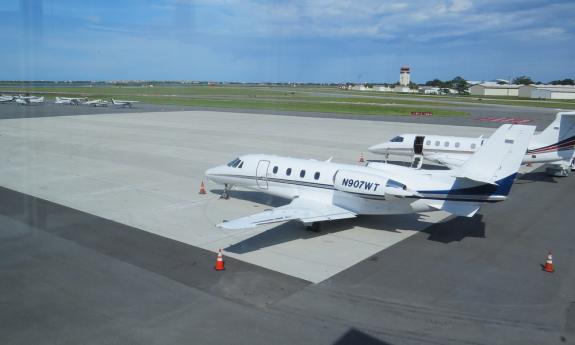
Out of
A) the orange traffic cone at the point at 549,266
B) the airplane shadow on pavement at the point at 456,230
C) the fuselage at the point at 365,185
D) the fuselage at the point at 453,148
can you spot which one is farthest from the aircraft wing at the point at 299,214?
the fuselage at the point at 453,148

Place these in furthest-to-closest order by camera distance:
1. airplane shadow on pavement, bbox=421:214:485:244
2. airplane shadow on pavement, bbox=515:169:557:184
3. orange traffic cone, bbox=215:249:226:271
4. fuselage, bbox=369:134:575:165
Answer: airplane shadow on pavement, bbox=515:169:557:184, fuselage, bbox=369:134:575:165, airplane shadow on pavement, bbox=421:214:485:244, orange traffic cone, bbox=215:249:226:271

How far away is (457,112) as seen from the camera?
226 ft

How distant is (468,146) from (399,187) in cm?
1390

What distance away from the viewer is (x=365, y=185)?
14266mm

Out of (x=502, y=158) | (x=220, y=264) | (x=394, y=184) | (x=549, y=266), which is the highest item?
(x=502, y=158)

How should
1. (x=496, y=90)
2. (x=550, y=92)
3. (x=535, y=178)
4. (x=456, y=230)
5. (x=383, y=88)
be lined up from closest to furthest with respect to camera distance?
(x=456, y=230) → (x=535, y=178) → (x=550, y=92) → (x=496, y=90) → (x=383, y=88)

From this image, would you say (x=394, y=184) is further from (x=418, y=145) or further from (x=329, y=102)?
(x=329, y=102)

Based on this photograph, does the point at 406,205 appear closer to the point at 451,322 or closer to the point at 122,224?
the point at 451,322

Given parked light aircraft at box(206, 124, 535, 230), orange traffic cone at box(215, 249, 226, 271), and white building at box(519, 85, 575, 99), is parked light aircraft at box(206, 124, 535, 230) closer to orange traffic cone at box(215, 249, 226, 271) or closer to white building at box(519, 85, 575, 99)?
orange traffic cone at box(215, 249, 226, 271)

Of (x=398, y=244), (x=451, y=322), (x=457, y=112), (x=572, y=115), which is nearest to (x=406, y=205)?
(x=398, y=244)

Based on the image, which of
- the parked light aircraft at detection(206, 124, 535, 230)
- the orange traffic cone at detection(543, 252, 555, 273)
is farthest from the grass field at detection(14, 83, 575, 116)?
the orange traffic cone at detection(543, 252, 555, 273)

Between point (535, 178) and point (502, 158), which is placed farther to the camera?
point (535, 178)

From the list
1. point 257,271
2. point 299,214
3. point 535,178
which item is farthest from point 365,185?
point 535,178

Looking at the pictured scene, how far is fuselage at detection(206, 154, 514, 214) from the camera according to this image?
44.7ft
